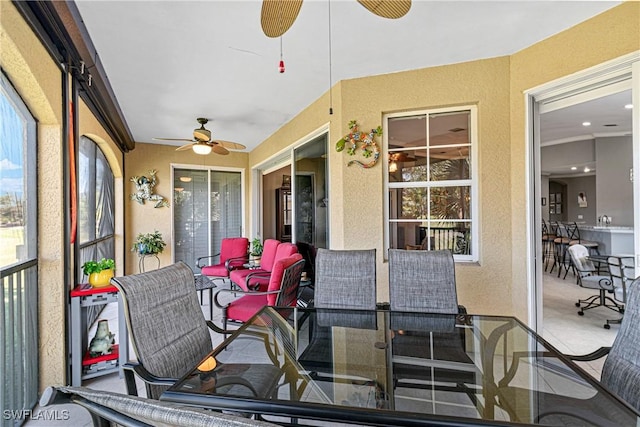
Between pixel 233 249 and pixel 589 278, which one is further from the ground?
pixel 233 249

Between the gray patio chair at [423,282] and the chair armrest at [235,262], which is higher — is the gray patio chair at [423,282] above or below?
above

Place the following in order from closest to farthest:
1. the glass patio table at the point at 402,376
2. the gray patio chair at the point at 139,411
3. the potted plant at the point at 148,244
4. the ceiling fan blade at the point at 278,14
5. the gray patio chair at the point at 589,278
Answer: the gray patio chair at the point at 139,411 < the glass patio table at the point at 402,376 < the ceiling fan blade at the point at 278,14 < the gray patio chair at the point at 589,278 < the potted plant at the point at 148,244

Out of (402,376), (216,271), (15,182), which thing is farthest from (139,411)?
(216,271)

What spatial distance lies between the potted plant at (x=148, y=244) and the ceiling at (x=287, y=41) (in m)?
2.72

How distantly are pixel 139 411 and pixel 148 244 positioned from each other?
5.73m

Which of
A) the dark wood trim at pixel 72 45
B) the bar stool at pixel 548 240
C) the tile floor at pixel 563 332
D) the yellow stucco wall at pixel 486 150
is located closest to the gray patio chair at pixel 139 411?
the tile floor at pixel 563 332

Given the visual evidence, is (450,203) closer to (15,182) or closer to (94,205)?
(15,182)

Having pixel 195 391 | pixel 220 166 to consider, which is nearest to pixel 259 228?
pixel 220 166

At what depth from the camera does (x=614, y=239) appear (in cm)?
461

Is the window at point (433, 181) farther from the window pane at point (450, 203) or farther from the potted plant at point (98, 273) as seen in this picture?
the potted plant at point (98, 273)

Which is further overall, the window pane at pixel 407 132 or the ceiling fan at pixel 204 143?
the ceiling fan at pixel 204 143

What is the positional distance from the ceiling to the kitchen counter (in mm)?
3377

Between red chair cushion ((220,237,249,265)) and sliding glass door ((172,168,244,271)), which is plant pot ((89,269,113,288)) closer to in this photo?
red chair cushion ((220,237,249,265))

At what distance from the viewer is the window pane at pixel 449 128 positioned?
10.2 ft
